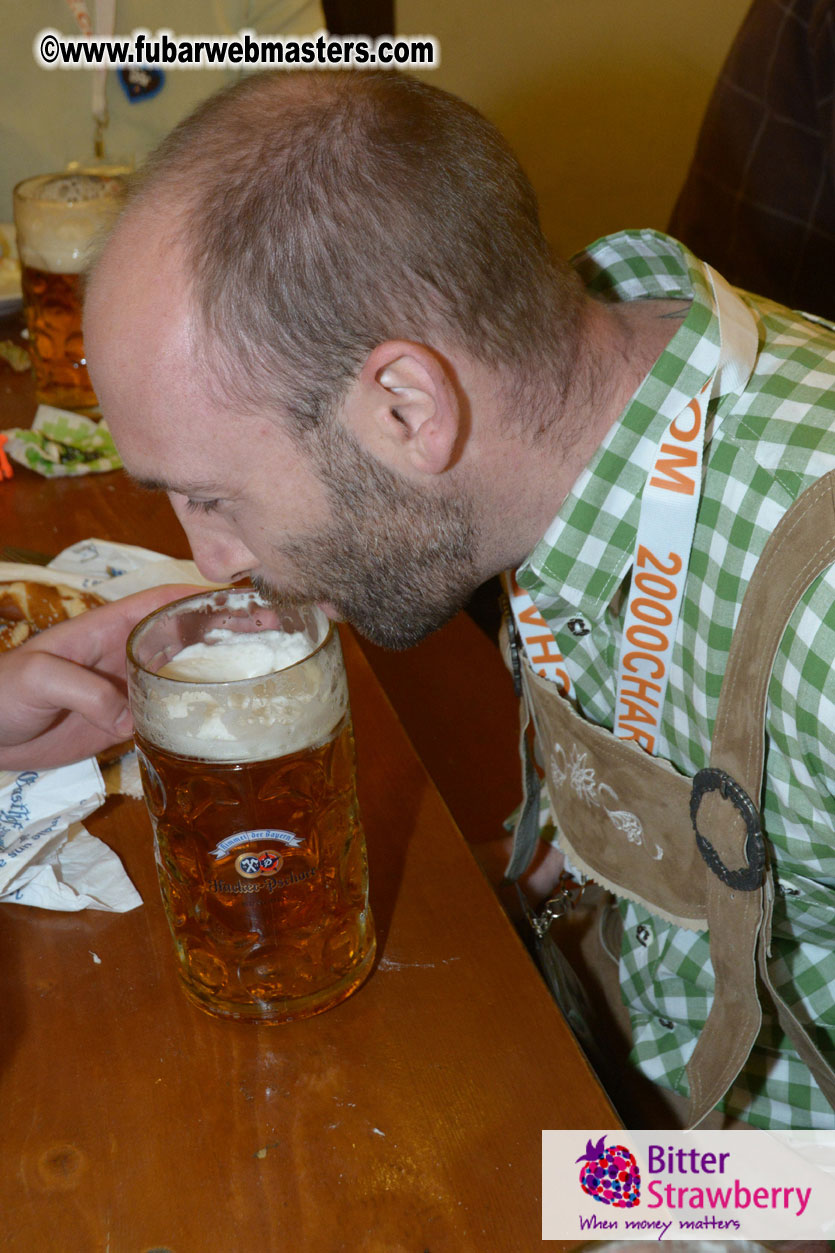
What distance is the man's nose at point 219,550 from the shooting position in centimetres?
87

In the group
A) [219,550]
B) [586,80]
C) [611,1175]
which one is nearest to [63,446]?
[219,550]

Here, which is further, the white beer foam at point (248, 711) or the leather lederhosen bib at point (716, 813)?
the leather lederhosen bib at point (716, 813)

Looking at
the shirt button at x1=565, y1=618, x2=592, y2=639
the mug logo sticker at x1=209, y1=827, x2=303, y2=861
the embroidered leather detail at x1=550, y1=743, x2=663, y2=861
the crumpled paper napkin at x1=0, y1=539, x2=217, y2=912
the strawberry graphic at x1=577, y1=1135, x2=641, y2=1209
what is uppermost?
the mug logo sticker at x1=209, y1=827, x2=303, y2=861

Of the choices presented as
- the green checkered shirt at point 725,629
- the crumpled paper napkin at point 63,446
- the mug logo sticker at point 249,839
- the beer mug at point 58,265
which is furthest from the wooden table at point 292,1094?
the beer mug at point 58,265

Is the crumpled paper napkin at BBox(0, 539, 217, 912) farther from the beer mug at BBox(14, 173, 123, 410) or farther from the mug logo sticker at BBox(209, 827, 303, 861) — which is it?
the beer mug at BBox(14, 173, 123, 410)

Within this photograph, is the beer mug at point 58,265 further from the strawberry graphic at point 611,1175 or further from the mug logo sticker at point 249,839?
the strawberry graphic at point 611,1175

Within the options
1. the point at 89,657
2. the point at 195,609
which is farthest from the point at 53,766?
the point at 195,609

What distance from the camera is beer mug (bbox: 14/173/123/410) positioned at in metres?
1.41

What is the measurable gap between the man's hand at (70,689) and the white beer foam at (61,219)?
2.24 feet

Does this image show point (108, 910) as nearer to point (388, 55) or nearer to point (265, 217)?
point (265, 217)

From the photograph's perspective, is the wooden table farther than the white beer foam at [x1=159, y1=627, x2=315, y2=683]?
No

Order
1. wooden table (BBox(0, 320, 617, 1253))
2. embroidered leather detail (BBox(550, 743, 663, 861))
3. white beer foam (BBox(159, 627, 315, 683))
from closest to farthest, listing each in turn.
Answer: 1. wooden table (BBox(0, 320, 617, 1253))
2. white beer foam (BBox(159, 627, 315, 683))
3. embroidered leather detail (BBox(550, 743, 663, 861))

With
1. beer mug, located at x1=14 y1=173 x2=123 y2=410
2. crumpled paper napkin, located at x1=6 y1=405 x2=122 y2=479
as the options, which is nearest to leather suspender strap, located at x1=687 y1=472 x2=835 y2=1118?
crumpled paper napkin, located at x1=6 y1=405 x2=122 y2=479

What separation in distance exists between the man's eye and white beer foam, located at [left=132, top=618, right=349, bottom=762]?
0.80ft
